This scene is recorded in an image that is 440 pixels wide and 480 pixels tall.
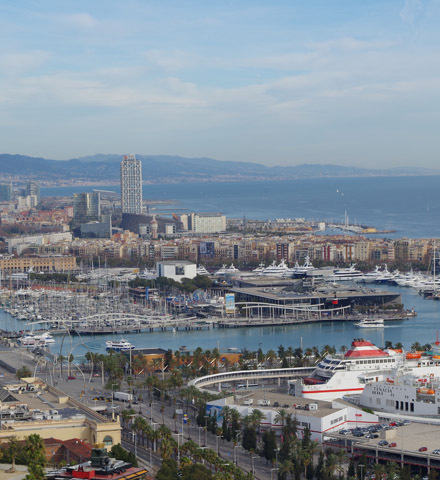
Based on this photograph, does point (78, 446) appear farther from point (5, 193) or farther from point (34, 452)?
point (5, 193)

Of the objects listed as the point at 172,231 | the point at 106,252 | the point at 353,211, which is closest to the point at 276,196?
the point at 353,211

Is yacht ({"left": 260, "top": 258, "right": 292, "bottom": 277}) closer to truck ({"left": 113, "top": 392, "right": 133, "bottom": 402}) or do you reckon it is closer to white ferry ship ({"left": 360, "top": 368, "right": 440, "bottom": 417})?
truck ({"left": 113, "top": 392, "right": 133, "bottom": 402})

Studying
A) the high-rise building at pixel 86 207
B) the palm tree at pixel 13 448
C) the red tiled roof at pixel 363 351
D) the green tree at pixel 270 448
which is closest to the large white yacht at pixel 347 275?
the red tiled roof at pixel 363 351

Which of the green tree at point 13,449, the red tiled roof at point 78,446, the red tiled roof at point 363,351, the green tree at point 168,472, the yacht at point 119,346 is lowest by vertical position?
the yacht at point 119,346

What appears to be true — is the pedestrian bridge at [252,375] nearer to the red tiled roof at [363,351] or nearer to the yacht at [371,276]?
the red tiled roof at [363,351]

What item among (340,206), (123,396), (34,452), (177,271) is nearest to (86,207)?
(340,206)

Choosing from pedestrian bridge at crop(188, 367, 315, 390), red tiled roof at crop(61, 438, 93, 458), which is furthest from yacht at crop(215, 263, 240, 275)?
red tiled roof at crop(61, 438, 93, 458)

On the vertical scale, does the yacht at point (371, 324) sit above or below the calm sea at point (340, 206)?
below
